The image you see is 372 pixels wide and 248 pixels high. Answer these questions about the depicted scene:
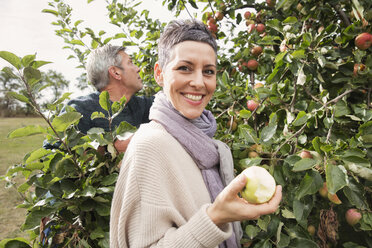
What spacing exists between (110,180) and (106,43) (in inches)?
54.5

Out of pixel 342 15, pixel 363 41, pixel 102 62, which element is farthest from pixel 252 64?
pixel 102 62

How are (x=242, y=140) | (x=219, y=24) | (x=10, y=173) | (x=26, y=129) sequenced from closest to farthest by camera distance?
(x=26, y=129) < (x=10, y=173) < (x=242, y=140) < (x=219, y=24)

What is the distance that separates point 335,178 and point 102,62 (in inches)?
67.9

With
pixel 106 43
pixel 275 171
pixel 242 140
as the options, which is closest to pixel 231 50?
pixel 106 43

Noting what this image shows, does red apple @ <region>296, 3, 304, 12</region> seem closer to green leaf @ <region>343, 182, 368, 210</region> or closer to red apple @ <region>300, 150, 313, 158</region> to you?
red apple @ <region>300, 150, 313, 158</region>

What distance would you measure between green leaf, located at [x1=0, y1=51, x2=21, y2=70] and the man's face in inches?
47.6

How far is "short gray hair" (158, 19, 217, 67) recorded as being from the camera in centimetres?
80

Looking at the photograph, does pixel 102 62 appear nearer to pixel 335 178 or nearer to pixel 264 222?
pixel 264 222

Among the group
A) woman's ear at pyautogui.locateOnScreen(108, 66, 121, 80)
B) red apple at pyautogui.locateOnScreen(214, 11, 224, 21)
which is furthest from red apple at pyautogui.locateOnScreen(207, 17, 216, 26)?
woman's ear at pyautogui.locateOnScreen(108, 66, 121, 80)

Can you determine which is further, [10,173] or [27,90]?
[10,173]

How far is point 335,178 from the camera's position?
0.83 metres

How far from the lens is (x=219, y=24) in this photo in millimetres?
2309

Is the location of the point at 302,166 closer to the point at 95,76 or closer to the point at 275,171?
the point at 275,171

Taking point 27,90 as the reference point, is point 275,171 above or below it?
below
